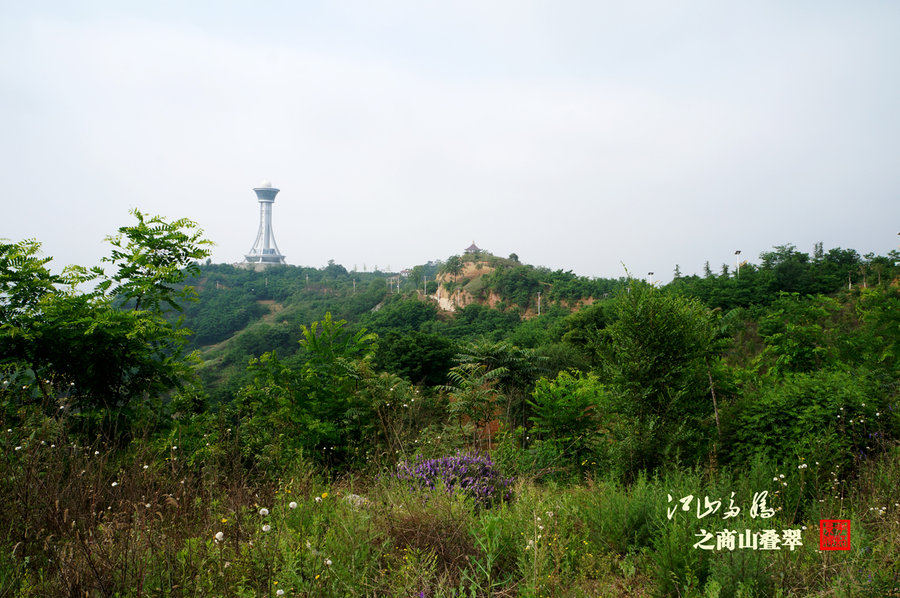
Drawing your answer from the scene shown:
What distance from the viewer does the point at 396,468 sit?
5211 mm

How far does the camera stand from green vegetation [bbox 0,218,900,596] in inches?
109

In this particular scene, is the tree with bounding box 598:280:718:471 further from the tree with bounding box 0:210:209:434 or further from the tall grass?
the tree with bounding box 0:210:209:434

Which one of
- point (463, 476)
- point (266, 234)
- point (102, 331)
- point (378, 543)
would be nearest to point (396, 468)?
point (463, 476)

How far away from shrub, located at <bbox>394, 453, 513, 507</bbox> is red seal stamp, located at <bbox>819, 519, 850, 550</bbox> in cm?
229

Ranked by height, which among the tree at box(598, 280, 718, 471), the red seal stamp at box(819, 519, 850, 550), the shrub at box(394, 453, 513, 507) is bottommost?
the shrub at box(394, 453, 513, 507)

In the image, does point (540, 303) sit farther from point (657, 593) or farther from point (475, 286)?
point (657, 593)

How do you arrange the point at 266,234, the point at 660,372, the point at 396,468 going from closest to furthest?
the point at 396,468
the point at 660,372
the point at 266,234

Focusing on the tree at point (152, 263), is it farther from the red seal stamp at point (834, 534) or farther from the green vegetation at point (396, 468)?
the red seal stamp at point (834, 534)

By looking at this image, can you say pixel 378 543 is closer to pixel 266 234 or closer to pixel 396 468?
pixel 396 468

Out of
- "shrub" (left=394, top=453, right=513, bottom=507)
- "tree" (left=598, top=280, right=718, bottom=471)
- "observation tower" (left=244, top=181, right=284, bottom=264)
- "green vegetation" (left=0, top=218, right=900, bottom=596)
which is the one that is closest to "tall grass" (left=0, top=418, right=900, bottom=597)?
"green vegetation" (left=0, top=218, right=900, bottom=596)

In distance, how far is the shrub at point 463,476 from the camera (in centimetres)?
449

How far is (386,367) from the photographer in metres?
21.9

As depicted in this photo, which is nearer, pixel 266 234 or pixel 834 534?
pixel 834 534

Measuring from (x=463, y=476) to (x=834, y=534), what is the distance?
9.30ft
